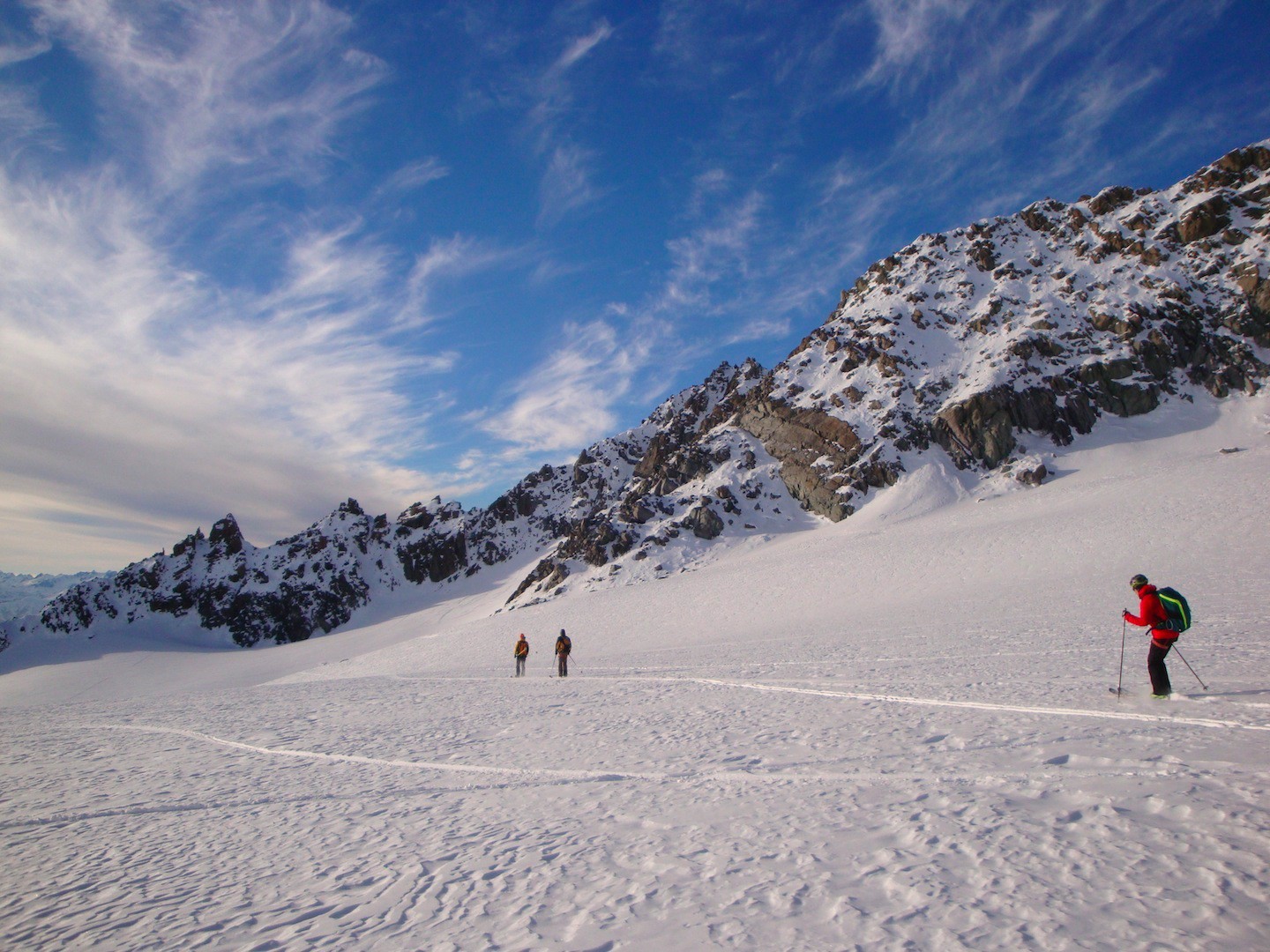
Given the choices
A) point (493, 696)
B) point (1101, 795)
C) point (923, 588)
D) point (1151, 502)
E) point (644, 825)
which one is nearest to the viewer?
point (1101, 795)

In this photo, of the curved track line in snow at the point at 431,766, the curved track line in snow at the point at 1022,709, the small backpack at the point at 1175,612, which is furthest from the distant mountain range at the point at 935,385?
the small backpack at the point at 1175,612

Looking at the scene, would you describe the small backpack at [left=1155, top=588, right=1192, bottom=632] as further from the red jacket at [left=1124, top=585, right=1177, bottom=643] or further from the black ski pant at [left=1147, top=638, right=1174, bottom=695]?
the black ski pant at [left=1147, top=638, right=1174, bottom=695]

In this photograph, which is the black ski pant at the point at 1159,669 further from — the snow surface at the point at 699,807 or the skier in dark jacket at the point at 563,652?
the skier in dark jacket at the point at 563,652

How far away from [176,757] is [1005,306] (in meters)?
87.4

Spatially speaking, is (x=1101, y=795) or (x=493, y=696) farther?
(x=493, y=696)

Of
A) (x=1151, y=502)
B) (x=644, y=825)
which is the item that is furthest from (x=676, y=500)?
(x=644, y=825)

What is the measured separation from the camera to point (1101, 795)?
5.54m

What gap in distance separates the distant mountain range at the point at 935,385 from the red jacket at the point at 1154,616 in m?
48.1

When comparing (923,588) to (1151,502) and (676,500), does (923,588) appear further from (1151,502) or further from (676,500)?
(676,500)

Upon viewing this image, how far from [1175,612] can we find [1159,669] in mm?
975

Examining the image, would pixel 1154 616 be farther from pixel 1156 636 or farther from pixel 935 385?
pixel 935 385

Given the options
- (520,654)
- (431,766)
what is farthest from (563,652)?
(431,766)

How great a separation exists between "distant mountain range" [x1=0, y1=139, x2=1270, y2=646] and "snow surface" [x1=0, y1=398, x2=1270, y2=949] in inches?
1686

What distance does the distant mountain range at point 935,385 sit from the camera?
60.9 meters
